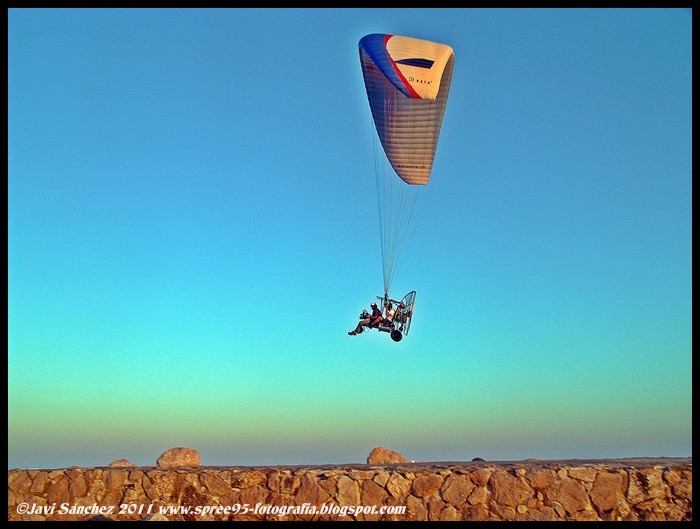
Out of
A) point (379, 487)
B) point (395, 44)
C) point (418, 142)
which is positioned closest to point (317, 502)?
point (379, 487)

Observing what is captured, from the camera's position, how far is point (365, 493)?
622 inches

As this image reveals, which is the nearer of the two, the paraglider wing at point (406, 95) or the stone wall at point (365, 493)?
the stone wall at point (365, 493)

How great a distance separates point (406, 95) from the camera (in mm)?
18812

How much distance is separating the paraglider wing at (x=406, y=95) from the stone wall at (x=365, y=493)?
22.9 ft

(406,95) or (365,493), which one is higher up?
(406,95)

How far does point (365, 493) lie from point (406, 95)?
8680 millimetres

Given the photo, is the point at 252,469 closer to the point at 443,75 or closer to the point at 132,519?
the point at 132,519

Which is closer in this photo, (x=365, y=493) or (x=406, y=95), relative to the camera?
(x=365, y=493)

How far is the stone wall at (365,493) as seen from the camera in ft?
51.2

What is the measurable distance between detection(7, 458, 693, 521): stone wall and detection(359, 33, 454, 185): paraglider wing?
6.97 m

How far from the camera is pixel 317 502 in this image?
15852 mm

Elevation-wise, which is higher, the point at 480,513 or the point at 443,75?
the point at 443,75

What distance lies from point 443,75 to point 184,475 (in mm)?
10656

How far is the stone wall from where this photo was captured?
15.6 metres
